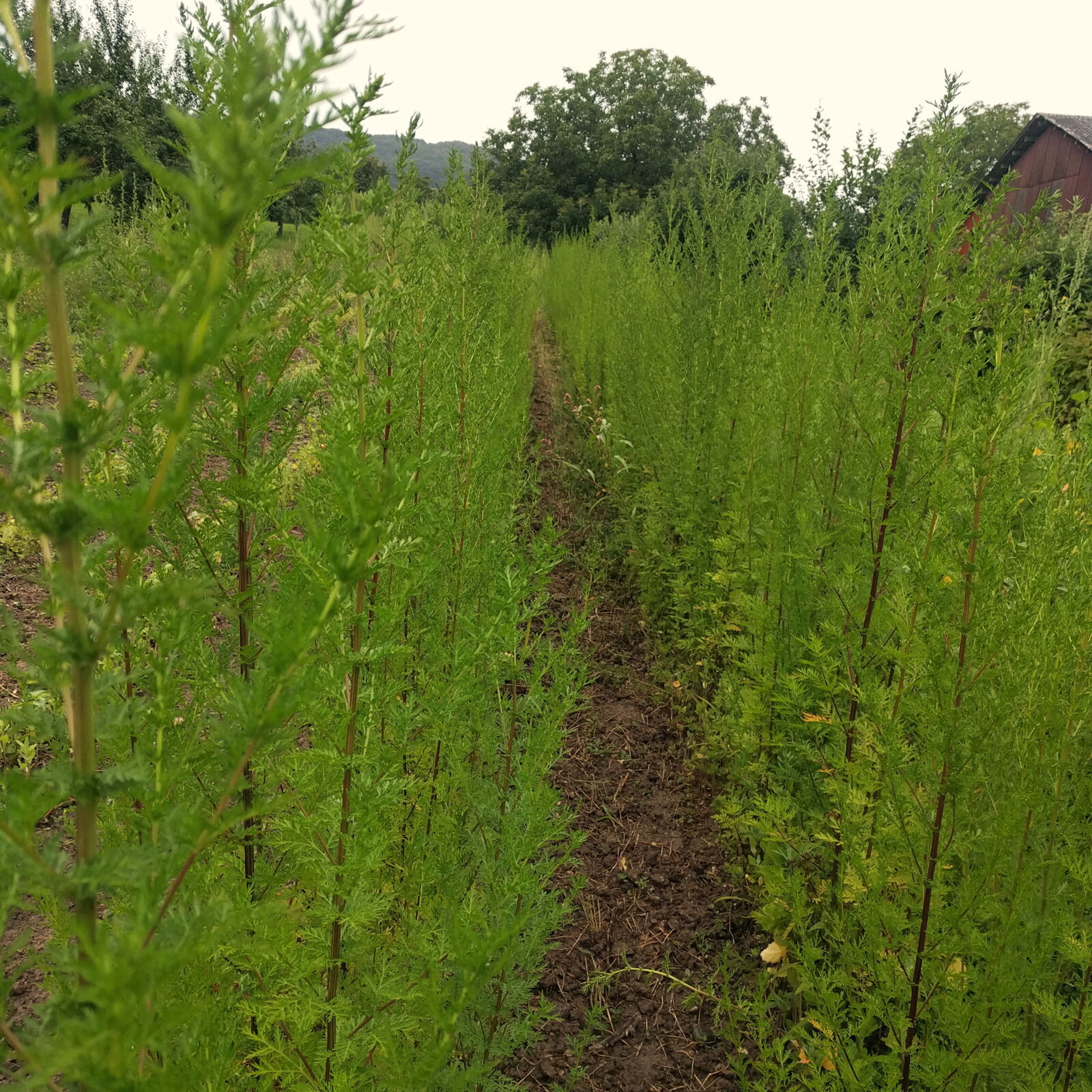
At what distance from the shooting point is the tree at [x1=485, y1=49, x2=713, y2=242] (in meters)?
29.0

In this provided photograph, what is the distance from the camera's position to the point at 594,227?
1245 cm

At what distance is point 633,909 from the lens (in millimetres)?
3078

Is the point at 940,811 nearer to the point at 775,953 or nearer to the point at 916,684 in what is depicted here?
the point at 916,684

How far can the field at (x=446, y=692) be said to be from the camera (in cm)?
65

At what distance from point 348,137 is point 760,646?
8.62 ft

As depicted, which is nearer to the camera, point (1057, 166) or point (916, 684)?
point (916, 684)

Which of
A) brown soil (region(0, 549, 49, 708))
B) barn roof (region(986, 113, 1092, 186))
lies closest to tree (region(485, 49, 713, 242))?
barn roof (region(986, 113, 1092, 186))

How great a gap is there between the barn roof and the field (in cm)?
2081

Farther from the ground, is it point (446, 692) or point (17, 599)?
point (446, 692)

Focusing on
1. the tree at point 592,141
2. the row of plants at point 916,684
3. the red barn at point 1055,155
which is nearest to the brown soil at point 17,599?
the row of plants at point 916,684

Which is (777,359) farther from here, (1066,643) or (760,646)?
(1066,643)

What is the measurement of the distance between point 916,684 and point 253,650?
5.49 ft

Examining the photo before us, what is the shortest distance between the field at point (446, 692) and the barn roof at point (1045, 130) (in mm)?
20808

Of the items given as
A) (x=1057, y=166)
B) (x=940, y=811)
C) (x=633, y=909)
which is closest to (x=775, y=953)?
(x=633, y=909)
